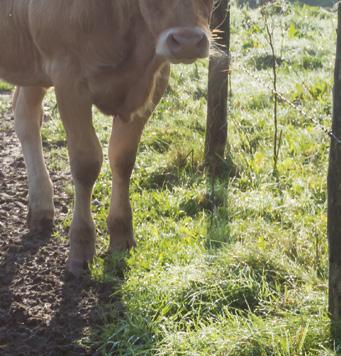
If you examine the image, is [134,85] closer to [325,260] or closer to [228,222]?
A: [228,222]

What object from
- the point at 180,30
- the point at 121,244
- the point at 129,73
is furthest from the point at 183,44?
the point at 121,244

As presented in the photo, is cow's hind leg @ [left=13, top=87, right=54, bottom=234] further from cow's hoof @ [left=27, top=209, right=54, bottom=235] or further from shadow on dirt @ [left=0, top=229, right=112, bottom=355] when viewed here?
shadow on dirt @ [left=0, top=229, right=112, bottom=355]

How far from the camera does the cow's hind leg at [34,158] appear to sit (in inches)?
205

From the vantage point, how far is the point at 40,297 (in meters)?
4.28

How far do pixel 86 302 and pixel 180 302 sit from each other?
0.59 meters

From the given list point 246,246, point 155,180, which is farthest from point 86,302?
point 155,180

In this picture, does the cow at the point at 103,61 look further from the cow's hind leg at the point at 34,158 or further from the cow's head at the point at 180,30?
the cow's hind leg at the point at 34,158

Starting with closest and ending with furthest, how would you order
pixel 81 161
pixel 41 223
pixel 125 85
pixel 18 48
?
pixel 125 85
pixel 81 161
pixel 18 48
pixel 41 223

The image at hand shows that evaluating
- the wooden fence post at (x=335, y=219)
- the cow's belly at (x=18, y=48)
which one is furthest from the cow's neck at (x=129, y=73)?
the wooden fence post at (x=335, y=219)

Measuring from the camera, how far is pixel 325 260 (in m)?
4.07

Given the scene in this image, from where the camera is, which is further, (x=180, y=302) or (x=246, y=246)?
(x=246, y=246)

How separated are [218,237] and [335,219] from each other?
1.34 metres

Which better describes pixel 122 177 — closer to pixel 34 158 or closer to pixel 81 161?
pixel 81 161

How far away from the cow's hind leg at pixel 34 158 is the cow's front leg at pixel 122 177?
1.98 feet
